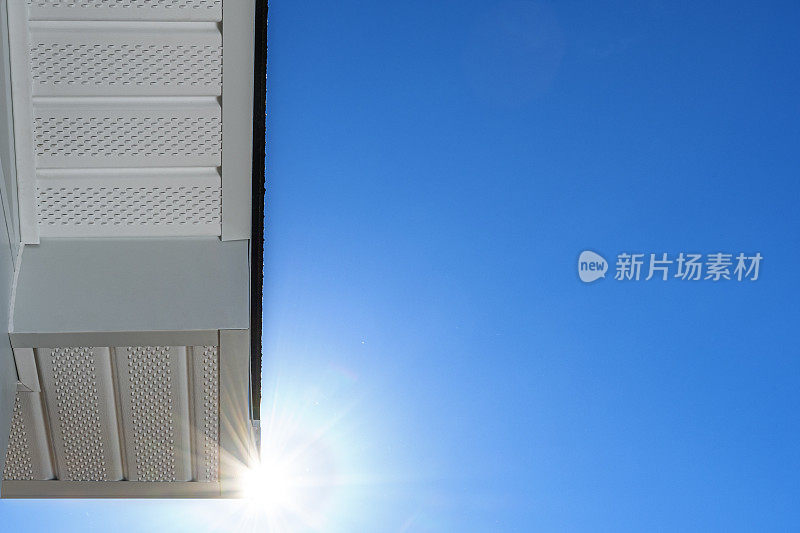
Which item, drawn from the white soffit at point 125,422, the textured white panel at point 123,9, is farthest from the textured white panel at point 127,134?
the white soffit at point 125,422

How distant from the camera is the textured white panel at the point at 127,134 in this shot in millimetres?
1851

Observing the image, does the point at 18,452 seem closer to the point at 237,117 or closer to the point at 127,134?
the point at 127,134

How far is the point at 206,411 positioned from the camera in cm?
209

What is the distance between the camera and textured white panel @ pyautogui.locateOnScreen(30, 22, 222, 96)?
69.7 inches

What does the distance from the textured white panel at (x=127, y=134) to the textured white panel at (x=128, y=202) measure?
33mm

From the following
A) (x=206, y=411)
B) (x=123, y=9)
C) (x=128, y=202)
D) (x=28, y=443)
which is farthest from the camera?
(x=28, y=443)

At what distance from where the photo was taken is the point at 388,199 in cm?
281

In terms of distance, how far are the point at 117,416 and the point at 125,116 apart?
33.3 inches

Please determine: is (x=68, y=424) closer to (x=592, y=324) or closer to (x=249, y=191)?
(x=249, y=191)

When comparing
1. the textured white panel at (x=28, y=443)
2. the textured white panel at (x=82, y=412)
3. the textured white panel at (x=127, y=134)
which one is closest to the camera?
the textured white panel at (x=127, y=134)

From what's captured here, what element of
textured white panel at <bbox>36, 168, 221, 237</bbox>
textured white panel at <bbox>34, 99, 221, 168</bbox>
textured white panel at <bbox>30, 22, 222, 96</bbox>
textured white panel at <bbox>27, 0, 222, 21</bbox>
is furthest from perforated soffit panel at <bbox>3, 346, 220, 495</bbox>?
textured white panel at <bbox>27, 0, 222, 21</bbox>

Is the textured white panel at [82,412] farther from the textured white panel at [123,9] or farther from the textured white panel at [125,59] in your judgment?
the textured white panel at [123,9]

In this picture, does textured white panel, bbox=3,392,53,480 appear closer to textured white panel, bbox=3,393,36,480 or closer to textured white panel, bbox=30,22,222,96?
textured white panel, bbox=3,393,36,480

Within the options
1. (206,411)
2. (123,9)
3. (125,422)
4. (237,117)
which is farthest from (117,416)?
(123,9)
